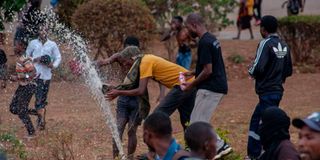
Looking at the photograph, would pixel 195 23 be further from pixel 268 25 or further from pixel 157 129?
pixel 157 129

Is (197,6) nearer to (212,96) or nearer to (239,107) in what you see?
(239,107)

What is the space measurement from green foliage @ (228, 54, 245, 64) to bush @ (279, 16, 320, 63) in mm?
1197

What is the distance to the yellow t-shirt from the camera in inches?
354

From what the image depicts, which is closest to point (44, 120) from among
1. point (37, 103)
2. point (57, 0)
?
point (37, 103)

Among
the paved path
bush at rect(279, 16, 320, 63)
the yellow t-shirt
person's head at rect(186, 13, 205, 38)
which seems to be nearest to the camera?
person's head at rect(186, 13, 205, 38)

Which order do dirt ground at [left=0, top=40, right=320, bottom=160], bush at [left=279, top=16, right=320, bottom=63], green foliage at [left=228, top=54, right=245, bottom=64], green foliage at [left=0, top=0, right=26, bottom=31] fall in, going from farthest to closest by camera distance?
green foliage at [left=228, top=54, right=245, bottom=64] < bush at [left=279, top=16, right=320, bottom=63] < dirt ground at [left=0, top=40, right=320, bottom=160] < green foliage at [left=0, top=0, right=26, bottom=31]

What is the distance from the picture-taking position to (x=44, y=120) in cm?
1177

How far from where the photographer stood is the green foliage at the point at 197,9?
54.8 feet

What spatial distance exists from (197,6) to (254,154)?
809cm

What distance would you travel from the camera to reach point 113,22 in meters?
15.2

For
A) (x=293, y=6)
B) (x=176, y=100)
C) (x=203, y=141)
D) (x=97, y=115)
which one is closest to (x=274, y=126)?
(x=203, y=141)

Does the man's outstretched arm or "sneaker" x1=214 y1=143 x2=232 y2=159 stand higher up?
the man's outstretched arm

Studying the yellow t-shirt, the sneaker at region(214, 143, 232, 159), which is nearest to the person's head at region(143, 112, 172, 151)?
the sneaker at region(214, 143, 232, 159)

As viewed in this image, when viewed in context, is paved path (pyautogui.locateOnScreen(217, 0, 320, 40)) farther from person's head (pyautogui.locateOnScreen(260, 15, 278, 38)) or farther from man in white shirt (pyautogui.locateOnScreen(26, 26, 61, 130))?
A: person's head (pyautogui.locateOnScreen(260, 15, 278, 38))
